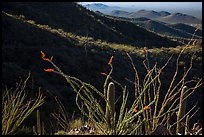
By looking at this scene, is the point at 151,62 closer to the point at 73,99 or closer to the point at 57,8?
the point at 73,99

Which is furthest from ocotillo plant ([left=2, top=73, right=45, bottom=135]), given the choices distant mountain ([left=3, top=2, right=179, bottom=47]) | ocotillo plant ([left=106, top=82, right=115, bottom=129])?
distant mountain ([left=3, top=2, right=179, bottom=47])

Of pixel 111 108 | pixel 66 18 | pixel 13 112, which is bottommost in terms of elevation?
pixel 66 18

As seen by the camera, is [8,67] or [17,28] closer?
[8,67]

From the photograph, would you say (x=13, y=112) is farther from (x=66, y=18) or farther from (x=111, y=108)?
(x=66, y=18)

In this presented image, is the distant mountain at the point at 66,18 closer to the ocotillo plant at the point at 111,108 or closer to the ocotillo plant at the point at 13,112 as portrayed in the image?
the ocotillo plant at the point at 13,112

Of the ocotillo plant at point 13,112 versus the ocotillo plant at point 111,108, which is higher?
the ocotillo plant at point 111,108

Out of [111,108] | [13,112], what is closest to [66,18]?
[13,112]

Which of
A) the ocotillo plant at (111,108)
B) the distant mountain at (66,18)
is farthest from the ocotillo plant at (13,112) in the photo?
the distant mountain at (66,18)

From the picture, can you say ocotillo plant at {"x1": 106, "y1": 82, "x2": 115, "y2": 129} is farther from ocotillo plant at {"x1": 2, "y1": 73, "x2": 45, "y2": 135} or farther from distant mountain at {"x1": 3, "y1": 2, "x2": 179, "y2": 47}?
distant mountain at {"x1": 3, "y1": 2, "x2": 179, "y2": 47}

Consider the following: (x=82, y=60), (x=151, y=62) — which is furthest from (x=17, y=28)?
(x=151, y=62)

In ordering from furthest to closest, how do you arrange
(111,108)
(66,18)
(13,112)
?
(66,18) → (13,112) → (111,108)

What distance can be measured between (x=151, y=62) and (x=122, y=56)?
174 centimetres

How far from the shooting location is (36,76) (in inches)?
562

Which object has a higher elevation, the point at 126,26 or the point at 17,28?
the point at 17,28
